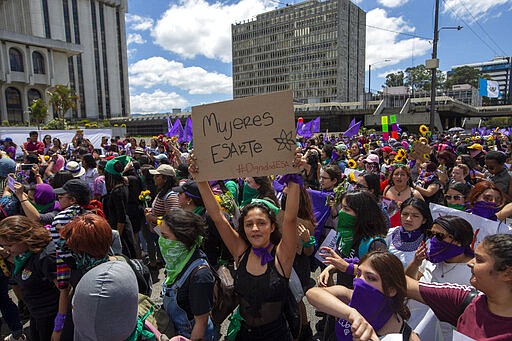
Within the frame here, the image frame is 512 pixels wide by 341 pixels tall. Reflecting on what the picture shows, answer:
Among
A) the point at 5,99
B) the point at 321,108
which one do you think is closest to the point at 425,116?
the point at 321,108

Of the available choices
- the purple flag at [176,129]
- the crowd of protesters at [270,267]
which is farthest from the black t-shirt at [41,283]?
the purple flag at [176,129]

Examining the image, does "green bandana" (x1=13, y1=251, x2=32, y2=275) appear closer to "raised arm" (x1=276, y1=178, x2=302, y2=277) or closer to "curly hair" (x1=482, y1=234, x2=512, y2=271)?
"raised arm" (x1=276, y1=178, x2=302, y2=277)

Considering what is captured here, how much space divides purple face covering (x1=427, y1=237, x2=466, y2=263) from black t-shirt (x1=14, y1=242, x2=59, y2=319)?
9.20ft

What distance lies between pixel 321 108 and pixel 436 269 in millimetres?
49454

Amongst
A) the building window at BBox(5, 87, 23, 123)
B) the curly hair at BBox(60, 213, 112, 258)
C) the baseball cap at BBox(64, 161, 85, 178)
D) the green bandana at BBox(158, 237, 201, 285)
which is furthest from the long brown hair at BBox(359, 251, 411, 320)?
the building window at BBox(5, 87, 23, 123)

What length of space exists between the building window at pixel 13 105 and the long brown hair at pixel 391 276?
58.3m

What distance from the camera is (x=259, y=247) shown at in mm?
2230

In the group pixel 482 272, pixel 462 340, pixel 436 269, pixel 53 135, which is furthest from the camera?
pixel 53 135

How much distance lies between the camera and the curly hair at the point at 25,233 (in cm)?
243

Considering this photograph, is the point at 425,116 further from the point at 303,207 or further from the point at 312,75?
the point at 312,75

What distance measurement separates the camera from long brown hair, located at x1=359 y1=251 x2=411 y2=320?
63.9 inches

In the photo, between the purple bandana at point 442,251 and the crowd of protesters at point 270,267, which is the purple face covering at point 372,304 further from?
the purple bandana at point 442,251

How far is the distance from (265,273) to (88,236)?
3.88 ft

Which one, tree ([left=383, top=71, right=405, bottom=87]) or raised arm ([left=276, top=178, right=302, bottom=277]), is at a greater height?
tree ([left=383, top=71, right=405, bottom=87])
